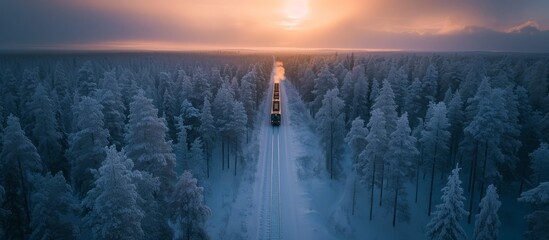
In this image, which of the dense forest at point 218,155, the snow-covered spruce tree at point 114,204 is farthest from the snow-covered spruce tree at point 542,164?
the snow-covered spruce tree at point 114,204

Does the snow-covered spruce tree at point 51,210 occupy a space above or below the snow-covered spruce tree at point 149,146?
below

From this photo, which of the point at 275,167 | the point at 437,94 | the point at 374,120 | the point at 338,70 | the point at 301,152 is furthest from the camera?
the point at 338,70

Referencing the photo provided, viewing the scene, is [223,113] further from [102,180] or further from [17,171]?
[102,180]

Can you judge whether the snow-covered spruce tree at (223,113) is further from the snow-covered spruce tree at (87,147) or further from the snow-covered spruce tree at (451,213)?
the snow-covered spruce tree at (451,213)

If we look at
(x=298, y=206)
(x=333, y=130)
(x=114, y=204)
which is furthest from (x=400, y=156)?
(x=114, y=204)

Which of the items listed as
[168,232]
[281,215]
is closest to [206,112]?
[281,215]

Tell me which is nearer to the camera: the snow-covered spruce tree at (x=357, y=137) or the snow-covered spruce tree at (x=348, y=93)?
the snow-covered spruce tree at (x=357, y=137)

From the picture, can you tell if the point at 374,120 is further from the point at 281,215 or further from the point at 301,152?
the point at 301,152
